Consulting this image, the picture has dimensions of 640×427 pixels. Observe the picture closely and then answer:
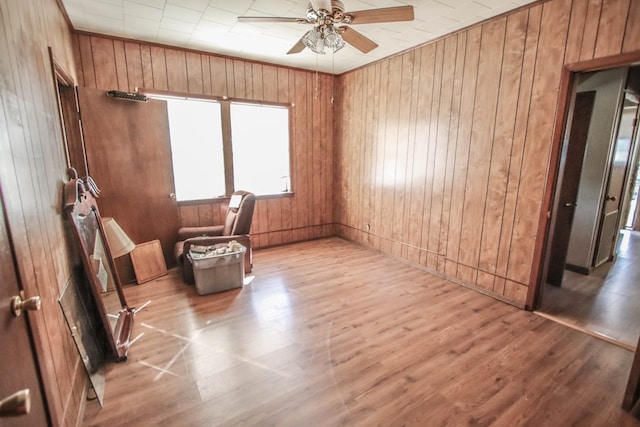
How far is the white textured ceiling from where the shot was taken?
2.69 m

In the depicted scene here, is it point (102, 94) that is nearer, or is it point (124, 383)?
point (124, 383)

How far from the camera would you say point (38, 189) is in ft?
5.10

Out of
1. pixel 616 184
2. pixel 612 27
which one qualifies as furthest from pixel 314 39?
pixel 616 184

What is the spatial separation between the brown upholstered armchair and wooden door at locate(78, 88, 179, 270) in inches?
13.9

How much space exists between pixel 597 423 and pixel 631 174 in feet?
13.3

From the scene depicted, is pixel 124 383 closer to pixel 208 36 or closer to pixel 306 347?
pixel 306 347

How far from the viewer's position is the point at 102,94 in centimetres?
322

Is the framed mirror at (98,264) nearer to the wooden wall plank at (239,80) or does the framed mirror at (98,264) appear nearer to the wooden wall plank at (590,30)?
the wooden wall plank at (239,80)

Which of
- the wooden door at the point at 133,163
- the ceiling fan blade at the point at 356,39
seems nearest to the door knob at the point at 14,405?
the ceiling fan blade at the point at 356,39

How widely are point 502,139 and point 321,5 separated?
2141 millimetres

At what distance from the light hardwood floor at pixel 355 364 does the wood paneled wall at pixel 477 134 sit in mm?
665

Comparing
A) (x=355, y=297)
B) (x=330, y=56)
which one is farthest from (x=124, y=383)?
(x=330, y=56)

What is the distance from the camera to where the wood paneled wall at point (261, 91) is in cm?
347

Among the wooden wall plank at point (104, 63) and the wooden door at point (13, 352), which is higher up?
the wooden wall plank at point (104, 63)
